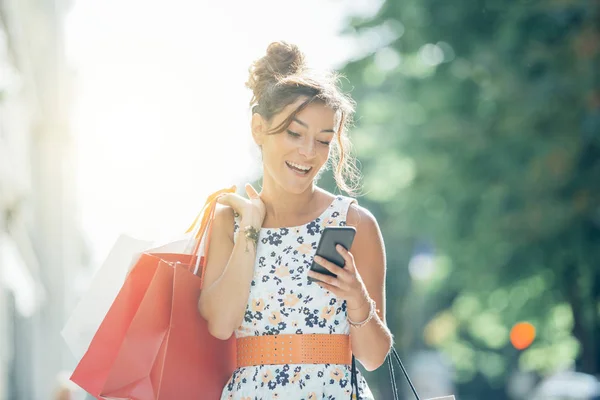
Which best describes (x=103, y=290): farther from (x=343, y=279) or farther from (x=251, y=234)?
(x=343, y=279)

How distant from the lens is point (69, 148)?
17.7 meters

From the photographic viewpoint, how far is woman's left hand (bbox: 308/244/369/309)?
2.93 metres

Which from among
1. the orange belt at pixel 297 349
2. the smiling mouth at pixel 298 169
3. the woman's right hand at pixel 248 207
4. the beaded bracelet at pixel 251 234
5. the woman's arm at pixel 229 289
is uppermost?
the smiling mouth at pixel 298 169

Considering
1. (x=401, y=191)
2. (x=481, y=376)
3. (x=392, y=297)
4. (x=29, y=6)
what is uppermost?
(x=29, y=6)

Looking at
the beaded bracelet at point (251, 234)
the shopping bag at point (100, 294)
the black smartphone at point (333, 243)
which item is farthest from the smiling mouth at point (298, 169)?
the shopping bag at point (100, 294)

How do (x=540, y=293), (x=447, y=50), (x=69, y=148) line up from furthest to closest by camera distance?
(x=69, y=148) → (x=540, y=293) → (x=447, y=50)

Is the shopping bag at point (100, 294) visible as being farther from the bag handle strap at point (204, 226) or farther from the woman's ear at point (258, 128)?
the woman's ear at point (258, 128)

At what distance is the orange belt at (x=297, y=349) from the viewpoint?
314 centimetres

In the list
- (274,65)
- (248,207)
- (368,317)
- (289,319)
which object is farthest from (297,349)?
(274,65)

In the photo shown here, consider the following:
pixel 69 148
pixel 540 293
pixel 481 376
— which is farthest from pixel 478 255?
pixel 481 376

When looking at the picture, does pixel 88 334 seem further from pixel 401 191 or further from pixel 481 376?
pixel 481 376

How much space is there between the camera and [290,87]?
3.23 meters

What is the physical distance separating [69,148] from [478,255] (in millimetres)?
7741

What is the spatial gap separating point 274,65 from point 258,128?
0.21m
